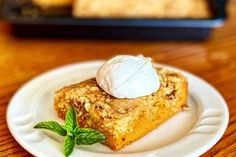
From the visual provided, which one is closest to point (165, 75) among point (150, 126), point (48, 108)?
point (150, 126)

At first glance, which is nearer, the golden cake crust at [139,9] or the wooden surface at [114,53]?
the wooden surface at [114,53]

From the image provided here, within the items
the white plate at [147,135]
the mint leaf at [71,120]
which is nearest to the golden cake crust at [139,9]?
the white plate at [147,135]

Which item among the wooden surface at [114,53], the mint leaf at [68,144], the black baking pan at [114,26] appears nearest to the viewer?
the mint leaf at [68,144]

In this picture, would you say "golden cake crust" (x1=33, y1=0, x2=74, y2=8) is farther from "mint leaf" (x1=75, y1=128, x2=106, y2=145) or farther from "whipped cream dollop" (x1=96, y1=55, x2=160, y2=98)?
"mint leaf" (x1=75, y1=128, x2=106, y2=145)

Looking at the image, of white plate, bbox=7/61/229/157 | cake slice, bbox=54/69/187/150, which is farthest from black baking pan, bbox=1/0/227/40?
cake slice, bbox=54/69/187/150

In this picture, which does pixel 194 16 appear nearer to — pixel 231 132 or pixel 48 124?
pixel 231 132

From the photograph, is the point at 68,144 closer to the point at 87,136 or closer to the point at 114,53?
the point at 87,136

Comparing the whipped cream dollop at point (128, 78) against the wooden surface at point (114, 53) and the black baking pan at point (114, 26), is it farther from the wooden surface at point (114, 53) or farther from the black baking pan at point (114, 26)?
the black baking pan at point (114, 26)

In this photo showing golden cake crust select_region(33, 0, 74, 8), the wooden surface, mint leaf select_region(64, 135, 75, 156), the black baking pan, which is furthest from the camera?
golden cake crust select_region(33, 0, 74, 8)
